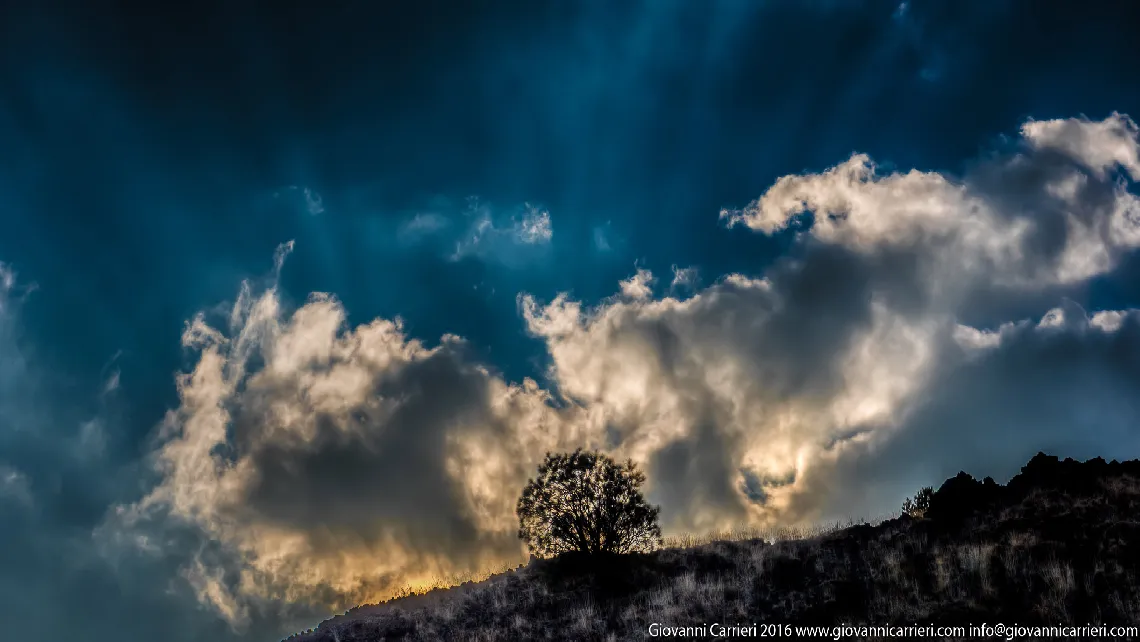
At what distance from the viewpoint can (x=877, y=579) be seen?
67.3ft

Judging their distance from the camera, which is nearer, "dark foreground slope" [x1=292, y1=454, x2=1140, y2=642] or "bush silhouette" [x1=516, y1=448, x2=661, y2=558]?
"dark foreground slope" [x1=292, y1=454, x2=1140, y2=642]

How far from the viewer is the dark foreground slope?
17281 millimetres

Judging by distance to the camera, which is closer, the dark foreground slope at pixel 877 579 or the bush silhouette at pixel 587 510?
the dark foreground slope at pixel 877 579

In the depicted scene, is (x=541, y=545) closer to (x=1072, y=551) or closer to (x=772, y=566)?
(x=772, y=566)

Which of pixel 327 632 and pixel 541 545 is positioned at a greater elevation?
pixel 541 545

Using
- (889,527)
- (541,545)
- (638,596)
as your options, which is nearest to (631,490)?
(541,545)

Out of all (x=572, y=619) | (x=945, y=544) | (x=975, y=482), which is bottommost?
(x=572, y=619)

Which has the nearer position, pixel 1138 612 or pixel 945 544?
pixel 1138 612

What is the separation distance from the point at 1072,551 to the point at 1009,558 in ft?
4.76

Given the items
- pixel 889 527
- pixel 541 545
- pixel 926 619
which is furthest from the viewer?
pixel 541 545

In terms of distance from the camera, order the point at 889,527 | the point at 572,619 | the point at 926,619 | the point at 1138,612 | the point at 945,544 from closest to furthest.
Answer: the point at 1138,612, the point at 926,619, the point at 945,544, the point at 572,619, the point at 889,527

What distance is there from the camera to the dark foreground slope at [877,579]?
1728 cm

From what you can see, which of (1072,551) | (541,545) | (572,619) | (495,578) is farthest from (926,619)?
(495,578)

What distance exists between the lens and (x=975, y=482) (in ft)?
85.9
